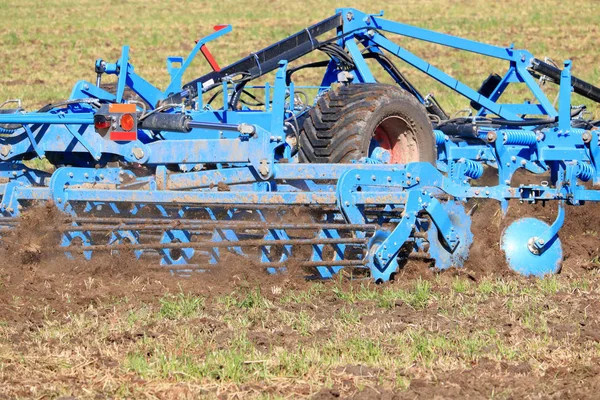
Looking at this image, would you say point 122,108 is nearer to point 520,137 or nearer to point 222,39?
point 520,137

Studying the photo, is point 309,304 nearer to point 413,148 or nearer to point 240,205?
point 240,205

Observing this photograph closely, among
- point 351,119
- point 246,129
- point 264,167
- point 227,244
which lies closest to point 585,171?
point 351,119

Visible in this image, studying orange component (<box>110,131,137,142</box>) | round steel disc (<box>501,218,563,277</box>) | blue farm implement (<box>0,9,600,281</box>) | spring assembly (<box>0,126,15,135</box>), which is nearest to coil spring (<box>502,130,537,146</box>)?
blue farm implement (<box>0,9,600,281</box>)

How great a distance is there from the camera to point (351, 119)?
8000 mm

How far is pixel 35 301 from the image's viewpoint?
6.35m

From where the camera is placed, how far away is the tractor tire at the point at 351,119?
7938 mm

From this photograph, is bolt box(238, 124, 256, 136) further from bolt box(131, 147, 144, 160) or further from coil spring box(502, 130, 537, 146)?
coil spring box(502, 130, 537, 146)

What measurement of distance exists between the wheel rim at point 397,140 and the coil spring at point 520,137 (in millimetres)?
817

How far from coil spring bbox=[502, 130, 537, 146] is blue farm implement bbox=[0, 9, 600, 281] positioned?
0.01 m

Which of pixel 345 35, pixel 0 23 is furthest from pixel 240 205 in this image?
pixel 0 23

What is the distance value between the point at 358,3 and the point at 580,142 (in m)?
27.6

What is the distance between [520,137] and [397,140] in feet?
3.52

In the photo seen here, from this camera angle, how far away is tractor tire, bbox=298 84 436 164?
7938 millimetres

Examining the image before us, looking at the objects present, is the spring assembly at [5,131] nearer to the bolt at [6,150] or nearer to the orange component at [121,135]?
the bolt at [6,150]
